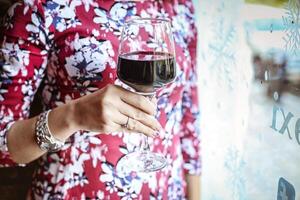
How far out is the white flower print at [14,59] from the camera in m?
0.98

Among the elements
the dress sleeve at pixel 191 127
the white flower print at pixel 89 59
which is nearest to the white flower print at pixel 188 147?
Result: the dress sleeve at pixel 191 127

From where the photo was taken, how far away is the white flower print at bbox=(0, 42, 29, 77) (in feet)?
3.22

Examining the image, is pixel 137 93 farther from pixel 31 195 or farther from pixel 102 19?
pixel 31 195

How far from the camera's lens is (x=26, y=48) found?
98 centimetres

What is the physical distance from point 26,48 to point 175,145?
1.29ft

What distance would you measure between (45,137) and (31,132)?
0.04m

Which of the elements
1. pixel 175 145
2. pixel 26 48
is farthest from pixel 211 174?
pixel 26 48

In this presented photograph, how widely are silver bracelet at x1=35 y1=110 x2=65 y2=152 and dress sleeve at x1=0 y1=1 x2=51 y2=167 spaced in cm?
8

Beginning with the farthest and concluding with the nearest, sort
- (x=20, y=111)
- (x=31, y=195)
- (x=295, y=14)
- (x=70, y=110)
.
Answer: (x=31, y=195)
(x=20, y=111)
(x=70, y=110)
(x=295, y=14)

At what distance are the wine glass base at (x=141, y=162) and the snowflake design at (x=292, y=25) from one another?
0.32m

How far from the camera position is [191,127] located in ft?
4.02

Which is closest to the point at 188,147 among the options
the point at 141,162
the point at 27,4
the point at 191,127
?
the point at 191,127

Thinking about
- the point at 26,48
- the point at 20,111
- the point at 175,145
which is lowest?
the point at 175,145

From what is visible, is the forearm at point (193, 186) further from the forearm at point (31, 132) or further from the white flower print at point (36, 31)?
the white flower print at point (36, 31)
